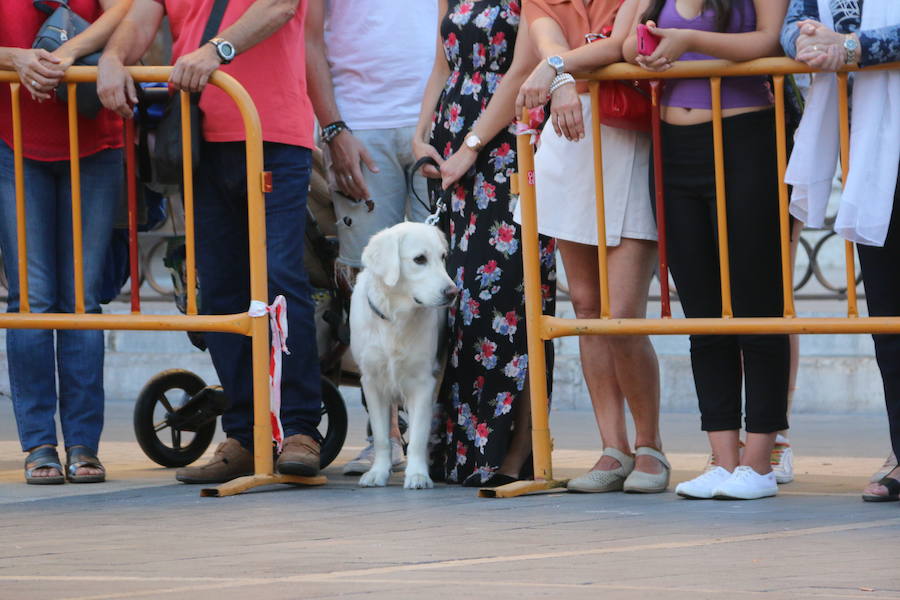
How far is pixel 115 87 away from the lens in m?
5.89

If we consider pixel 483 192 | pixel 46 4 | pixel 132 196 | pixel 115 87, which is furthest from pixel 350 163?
pixel 46 4

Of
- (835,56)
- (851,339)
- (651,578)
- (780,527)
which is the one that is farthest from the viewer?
(851,339)

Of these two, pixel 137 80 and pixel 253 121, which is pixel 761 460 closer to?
pixel 253 121

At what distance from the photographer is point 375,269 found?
608 centimetres

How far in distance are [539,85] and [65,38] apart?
1847 mm

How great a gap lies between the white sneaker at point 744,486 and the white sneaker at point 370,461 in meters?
1.71

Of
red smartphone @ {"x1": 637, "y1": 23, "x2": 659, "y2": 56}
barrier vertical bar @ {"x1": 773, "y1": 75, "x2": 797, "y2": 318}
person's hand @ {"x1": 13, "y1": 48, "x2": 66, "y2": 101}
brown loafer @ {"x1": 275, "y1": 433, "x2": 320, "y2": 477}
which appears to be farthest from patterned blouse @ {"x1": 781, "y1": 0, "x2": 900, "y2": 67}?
person's hand @ {"x1": 13, "y1": 48, "x2": 66, "y2": 101}

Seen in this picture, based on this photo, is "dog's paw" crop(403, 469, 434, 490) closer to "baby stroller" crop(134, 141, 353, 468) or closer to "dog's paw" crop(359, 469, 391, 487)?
"dog's paw" crop(359, 469, 391, 487)

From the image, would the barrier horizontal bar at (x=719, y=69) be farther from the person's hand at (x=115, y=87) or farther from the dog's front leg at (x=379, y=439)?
the person's hand at (x=115, y=87)

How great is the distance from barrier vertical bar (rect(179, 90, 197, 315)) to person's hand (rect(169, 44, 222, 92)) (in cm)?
5

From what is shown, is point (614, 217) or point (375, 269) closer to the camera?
point (614, 217)

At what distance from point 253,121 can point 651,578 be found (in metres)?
2.60

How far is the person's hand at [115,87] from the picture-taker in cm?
589

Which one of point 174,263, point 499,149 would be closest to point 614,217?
point 499,149
